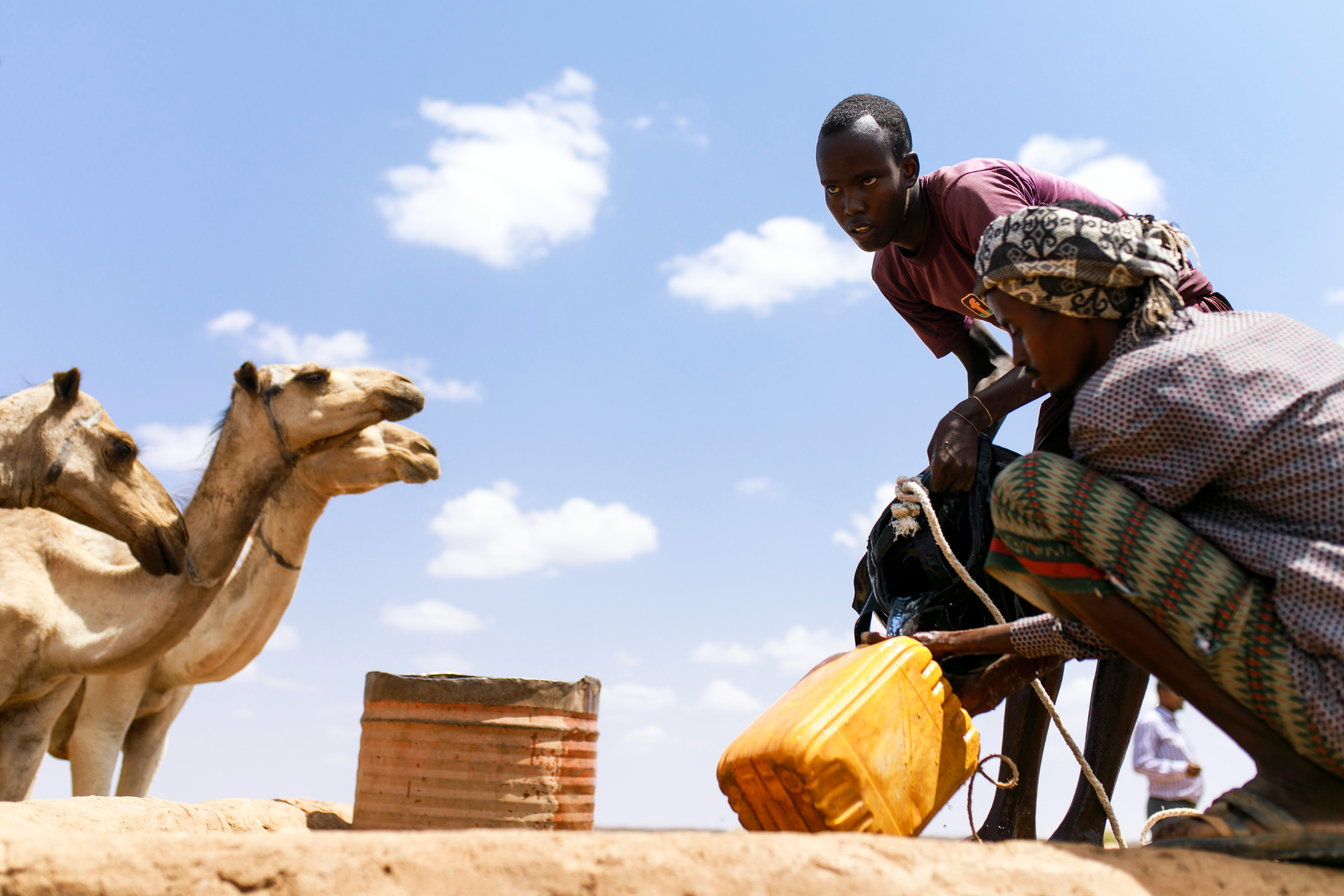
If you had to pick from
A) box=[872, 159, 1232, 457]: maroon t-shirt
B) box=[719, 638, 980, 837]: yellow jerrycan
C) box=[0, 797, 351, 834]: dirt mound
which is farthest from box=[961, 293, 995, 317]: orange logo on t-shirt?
box=[0, 797, 351, 834]: dirt mound

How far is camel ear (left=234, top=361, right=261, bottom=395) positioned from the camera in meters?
7.12

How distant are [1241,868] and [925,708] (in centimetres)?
74

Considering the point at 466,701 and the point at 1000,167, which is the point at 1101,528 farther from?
the point at 466,701

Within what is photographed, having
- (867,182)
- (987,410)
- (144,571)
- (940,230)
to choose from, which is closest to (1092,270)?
(987,410)

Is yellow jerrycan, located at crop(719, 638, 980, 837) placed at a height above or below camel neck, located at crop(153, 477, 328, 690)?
below

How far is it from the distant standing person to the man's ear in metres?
5.23

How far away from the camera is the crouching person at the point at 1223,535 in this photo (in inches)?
77.7

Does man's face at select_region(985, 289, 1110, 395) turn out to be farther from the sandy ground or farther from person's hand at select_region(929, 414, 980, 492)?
the sandy ground

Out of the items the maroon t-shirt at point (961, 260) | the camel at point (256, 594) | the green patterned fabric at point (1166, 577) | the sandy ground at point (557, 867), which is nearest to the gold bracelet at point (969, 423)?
the maroon t-shirt at point (961, 260)

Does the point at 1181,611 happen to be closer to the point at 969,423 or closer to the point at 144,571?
the point at 969,423

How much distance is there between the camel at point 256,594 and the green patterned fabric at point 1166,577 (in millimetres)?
6122

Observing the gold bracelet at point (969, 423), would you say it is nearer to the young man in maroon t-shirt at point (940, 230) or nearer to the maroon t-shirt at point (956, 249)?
the young man in maroon t-shirt at point (940, 230)

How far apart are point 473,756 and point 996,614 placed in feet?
8.80

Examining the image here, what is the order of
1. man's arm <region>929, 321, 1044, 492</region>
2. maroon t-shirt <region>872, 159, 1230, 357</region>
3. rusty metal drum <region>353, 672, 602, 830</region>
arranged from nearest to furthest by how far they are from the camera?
man's arm <region>929, 321, 1044, 492</region> < maroon t-shirt <region>872, 159, 1230, 357</region> < rusty metal drum <region>353, 672, 602, 830</region>
